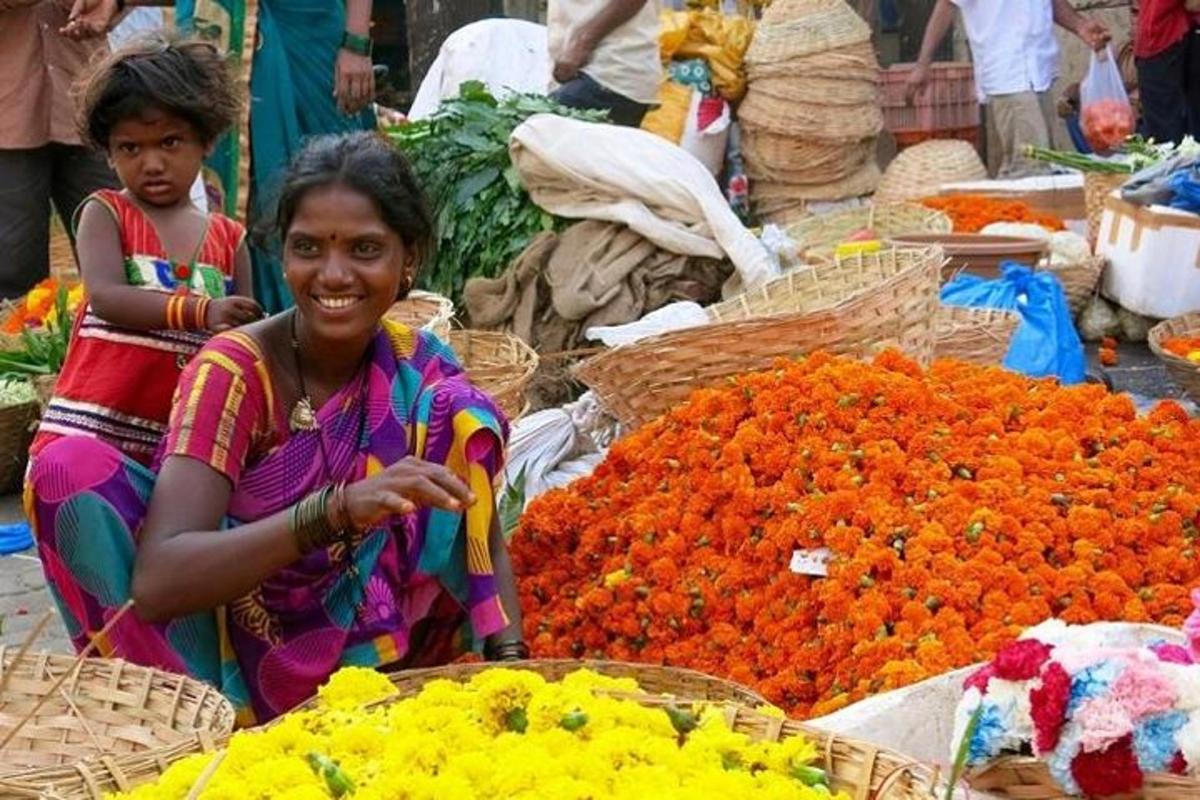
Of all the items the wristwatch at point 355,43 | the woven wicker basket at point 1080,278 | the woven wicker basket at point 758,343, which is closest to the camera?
the woven wicker basket at point 758,343

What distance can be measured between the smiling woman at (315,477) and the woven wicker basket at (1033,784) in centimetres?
98

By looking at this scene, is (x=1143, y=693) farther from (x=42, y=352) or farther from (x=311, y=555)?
(x=42, y=352)

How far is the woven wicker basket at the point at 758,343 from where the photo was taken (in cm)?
404

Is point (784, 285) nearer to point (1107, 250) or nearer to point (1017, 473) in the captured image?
point (1017, 473)

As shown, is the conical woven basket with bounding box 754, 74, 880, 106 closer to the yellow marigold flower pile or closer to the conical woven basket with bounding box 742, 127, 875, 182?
the conical woven basket with bounding box 742, 127, 875, 182

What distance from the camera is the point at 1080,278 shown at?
23.0 feet

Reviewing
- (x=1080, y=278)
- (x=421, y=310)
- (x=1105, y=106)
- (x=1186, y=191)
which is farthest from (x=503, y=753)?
(x=1105, y=106)

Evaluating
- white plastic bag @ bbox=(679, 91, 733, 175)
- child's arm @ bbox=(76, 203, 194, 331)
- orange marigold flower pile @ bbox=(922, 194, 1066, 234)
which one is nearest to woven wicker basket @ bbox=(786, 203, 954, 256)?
orange marigold flower pile @ bbox=(922, 194, 1066, 234)

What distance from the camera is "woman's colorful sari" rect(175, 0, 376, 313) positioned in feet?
17.5

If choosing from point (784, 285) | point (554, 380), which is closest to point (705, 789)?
point (784, 285)

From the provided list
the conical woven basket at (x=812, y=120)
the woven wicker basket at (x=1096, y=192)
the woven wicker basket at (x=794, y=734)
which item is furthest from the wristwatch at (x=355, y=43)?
the conical woven basket at (x=812, y=120)

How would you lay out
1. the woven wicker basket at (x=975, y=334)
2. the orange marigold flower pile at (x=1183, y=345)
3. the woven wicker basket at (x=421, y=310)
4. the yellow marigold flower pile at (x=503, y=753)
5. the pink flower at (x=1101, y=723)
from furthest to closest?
the orange marigold flower pile at (x=1183, y=345) → the woven wicker basket at (x=975, y=334) → the woven wicker basket at (x=421, y=310) → the pink flower at (x=1101, y=723) → the yellow marigold flower pile at (x=503, y=753)

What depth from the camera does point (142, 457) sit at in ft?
11.5

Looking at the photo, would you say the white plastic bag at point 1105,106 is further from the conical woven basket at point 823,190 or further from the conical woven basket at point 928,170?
the conical woven basket at point 823,190
